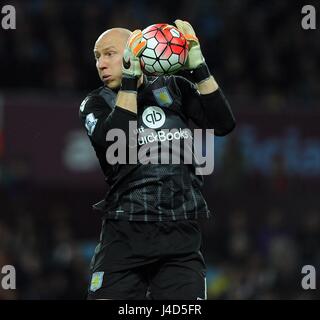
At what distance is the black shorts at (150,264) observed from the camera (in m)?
5.13

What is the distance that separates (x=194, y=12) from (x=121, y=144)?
398 inches

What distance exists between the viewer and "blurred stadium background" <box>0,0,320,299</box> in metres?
11.0

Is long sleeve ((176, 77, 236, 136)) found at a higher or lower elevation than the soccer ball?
lower

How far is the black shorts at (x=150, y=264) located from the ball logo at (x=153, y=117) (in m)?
0.58

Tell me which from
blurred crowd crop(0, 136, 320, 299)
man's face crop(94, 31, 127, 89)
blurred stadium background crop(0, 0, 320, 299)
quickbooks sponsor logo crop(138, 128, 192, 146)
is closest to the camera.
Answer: quickbooks sponsor logo crop(138, 128, 192, 146)

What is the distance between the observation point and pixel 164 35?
526cm

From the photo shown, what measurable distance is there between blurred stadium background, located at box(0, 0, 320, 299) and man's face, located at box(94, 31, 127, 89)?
15.9 feet

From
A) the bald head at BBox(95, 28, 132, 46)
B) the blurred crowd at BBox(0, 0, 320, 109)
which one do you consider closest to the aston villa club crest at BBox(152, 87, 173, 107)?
the bald head at BBox(95, 28, 132, 46)

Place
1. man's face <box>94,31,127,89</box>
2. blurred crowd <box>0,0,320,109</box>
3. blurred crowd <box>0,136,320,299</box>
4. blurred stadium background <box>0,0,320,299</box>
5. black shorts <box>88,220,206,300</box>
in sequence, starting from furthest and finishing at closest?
blurred crowd <box>0,0,320,109</box>
blurred stadium background <box>0,0,320,299</box>
blurred crowd <box>0,136,320,299</box>
man's face <box>94,31,127,89</box>
black shorts <box>88,220,206,300</box>

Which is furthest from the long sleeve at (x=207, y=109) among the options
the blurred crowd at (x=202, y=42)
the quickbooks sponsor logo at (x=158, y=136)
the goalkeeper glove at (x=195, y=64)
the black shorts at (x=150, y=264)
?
the blurred crowd at (x=202, y=42)

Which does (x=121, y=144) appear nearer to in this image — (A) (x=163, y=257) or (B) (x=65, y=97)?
(A) (x=163, y=257)

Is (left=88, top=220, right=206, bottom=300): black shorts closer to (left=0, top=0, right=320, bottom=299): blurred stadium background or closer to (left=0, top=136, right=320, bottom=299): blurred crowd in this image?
(left=0, top=0, right=320, bottom=299): blurred stadium background

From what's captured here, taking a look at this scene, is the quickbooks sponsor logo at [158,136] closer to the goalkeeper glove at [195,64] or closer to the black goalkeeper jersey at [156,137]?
the black goalkeeper jersey at [156,137]

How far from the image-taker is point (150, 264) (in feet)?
17.0
